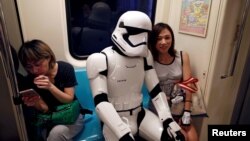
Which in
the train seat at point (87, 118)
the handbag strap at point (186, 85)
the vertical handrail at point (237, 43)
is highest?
the vertical handrail at point (237, 43)

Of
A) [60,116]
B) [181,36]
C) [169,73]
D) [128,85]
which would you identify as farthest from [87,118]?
[181,36]

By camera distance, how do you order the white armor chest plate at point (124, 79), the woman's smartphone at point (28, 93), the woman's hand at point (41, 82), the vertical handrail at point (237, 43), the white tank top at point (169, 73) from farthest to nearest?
the white tank top at point (169, 73) < the vertical handrail at point (237, 43) < the white armor chest plate at point (124, 79) < the woman's hand at point (41, 82) < the woman's smartphone at point (28, 93)

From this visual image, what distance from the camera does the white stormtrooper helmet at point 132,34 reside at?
1340mm

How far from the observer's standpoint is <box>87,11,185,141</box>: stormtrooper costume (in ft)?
4.41

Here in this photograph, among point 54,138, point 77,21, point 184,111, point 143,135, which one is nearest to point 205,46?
point 184,111

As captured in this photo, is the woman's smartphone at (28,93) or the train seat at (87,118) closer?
the woman's smartphone at (28,93)

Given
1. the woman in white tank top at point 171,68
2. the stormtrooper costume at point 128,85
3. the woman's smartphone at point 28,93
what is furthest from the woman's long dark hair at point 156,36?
the woman's smartphone at point 28,93

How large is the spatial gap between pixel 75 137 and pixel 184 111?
37.0 inches

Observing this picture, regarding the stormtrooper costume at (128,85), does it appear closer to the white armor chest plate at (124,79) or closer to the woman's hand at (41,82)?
the white armor chest plate at (124,79)

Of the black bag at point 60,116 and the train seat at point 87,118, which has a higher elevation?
the black bag at point 60,116

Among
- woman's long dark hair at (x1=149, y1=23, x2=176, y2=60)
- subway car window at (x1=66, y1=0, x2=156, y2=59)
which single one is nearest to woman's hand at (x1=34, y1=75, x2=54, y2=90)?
subway car window at (x1=66, y1=0, x2=156, y2=59)

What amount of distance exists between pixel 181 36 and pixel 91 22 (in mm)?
972

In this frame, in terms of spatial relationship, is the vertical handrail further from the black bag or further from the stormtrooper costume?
the black bag

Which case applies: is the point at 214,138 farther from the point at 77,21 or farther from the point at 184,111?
the point at 77,21
